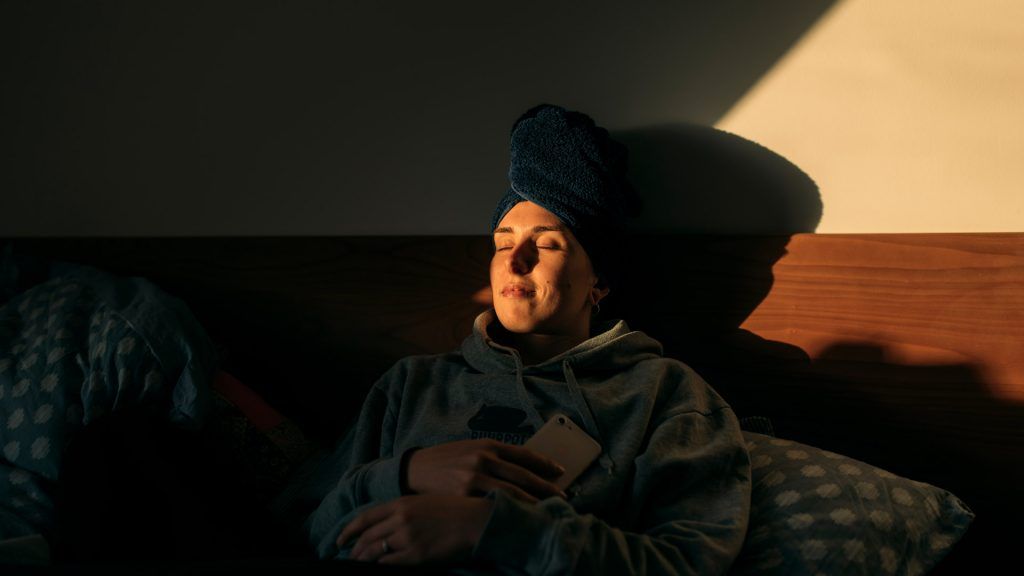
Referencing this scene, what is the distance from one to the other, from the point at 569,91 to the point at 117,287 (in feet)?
2.75

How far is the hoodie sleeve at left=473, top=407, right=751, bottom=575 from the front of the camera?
2.77 feet

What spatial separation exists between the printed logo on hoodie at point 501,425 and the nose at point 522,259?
0.61 ft

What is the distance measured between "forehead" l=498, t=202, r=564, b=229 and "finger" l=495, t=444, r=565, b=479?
0.33 metres

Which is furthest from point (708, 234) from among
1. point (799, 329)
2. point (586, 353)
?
point (586, 353)

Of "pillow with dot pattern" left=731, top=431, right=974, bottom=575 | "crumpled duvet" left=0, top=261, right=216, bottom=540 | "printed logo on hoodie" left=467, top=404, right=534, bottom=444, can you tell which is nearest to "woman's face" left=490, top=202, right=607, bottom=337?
"printed logo on hoodie" left=467, top=404, right=534, bottom=444

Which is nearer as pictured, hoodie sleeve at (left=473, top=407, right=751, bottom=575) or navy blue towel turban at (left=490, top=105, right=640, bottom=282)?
hoodie sleeve at (left=473, top=407, right=751, bottom=575)

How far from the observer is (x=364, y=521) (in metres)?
0.94

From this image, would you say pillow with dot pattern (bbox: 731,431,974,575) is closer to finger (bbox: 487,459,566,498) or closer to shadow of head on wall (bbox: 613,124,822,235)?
finger (bbox: 487,459,566,498)

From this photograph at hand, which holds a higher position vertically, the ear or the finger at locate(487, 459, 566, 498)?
the ear

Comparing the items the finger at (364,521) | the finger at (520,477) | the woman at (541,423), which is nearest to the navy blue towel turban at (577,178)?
the woman at (541,423)

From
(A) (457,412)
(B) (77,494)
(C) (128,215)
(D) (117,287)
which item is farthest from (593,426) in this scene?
(C) (128,215)

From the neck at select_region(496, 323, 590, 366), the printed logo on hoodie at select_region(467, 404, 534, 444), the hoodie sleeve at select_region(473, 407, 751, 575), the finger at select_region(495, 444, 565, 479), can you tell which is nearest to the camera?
the hoodie sleeve at select_region(473, 407, 751, 575)

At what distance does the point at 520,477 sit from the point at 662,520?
0.17 m

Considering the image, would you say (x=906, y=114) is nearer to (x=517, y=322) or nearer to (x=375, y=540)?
(x=517, y=322)
